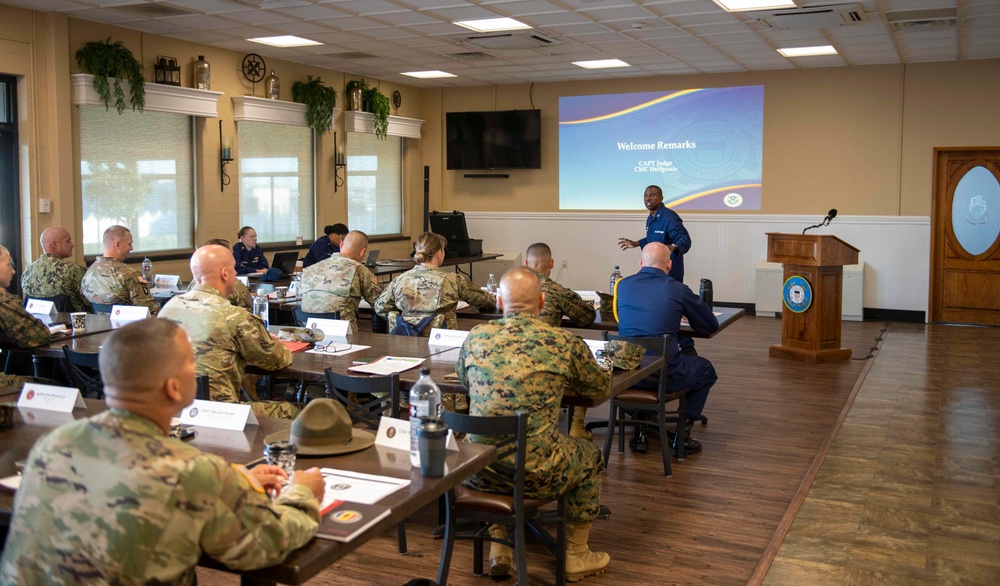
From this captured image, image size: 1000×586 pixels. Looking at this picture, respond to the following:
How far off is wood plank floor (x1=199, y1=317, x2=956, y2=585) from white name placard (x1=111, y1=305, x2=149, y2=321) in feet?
7.52

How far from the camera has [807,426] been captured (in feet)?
20.5

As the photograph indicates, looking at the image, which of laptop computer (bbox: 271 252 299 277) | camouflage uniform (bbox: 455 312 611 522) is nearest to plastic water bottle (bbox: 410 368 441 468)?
camouflage uniform (bbox: 455 312 611 522)

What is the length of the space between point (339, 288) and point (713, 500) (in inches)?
115

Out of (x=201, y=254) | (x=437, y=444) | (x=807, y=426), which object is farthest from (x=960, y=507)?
(x=201, y=254)

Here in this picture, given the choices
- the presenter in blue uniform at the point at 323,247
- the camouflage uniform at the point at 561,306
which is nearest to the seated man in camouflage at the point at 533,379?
the camouflage uniform at the point at 561,306

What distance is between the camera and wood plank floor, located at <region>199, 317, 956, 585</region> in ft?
12.6

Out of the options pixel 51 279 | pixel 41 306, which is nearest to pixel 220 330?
pixel 41 306

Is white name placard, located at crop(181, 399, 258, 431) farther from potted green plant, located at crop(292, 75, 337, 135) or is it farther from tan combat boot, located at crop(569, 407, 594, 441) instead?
A: potted green plant, located at crop(292, 75, 337, 135)

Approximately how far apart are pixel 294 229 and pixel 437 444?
9515 mm

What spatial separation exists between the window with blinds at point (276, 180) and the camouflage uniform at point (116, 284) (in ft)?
14.2

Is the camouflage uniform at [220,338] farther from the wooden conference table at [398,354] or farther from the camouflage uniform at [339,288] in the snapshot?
the camouflage uniform at [339,288]

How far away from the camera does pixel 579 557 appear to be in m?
3.76

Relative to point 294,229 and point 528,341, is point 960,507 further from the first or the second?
point 294,229

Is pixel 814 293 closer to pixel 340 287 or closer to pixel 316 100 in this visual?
pixel 340 287
